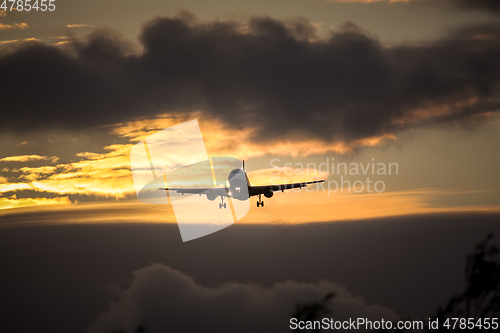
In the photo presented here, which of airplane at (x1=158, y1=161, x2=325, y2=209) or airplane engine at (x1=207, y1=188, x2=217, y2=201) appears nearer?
airplane at (x1=158, y1=161, x2=325, y2=209)

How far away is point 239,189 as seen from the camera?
65.0m

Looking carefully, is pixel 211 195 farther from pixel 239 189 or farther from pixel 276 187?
pixel 276 187

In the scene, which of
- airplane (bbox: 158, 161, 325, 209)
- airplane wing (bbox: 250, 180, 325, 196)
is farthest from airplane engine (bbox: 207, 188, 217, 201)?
airplane wing (bbox: 250, 180, 325, 196)

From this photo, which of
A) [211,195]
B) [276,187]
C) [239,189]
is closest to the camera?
[239,189]

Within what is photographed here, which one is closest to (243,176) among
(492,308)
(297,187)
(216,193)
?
(216,193)

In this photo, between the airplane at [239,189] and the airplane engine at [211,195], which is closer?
the airplane at [239,189]

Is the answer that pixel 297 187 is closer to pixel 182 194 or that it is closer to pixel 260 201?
pixel 260 201

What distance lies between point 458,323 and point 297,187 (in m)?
52.1

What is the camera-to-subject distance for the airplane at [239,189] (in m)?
64.8

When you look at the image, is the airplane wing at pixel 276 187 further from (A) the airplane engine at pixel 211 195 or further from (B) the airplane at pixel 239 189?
(A) the airplane engine at pixel 211 195

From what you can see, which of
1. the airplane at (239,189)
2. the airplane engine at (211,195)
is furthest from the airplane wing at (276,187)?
the airplane engine at (211,195)

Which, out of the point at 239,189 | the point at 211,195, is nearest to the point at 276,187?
the point at 239,189

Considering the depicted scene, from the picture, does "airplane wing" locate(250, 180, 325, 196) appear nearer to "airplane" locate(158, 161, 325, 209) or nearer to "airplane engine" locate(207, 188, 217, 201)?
"airplane" locate(158, 161, 325, 209)

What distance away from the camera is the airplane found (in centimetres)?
6475
